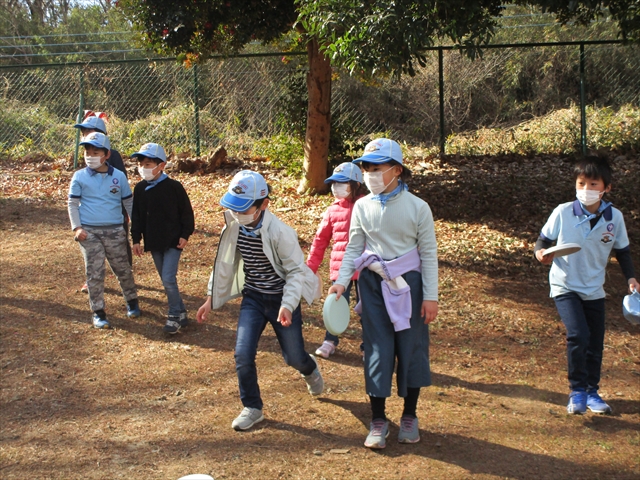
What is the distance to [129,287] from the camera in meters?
6.36

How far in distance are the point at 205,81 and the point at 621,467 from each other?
45.2 ft

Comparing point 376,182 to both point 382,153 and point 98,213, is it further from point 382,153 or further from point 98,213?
point 98,213

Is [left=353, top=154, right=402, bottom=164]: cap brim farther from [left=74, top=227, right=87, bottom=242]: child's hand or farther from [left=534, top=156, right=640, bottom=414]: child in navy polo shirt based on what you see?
[left=74, top=227, right=87, bottom=242]: child's hand

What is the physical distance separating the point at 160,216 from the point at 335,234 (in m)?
1.49

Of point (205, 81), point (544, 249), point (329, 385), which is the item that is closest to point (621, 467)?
point (544, 249)

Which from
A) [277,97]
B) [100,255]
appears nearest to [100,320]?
[100,255]

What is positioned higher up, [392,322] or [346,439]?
[392,322]

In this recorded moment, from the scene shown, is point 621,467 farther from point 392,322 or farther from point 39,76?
point 39,76

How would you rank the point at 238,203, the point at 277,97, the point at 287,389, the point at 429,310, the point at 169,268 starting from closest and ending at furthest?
the point at 429,310, the point at 238,203, the point at 287,389, the point at 169,268, the point at 277,97

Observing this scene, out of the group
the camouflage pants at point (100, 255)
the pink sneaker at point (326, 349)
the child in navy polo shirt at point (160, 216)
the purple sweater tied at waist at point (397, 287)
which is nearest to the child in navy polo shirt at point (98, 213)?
the camouflage pants at point (100, 255)

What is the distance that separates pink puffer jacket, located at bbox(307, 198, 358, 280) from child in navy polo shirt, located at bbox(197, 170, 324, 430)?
36.7 inches

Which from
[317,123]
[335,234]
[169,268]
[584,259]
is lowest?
[169,268]

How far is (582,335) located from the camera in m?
4.55

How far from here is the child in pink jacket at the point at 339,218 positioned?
5.35 metres
